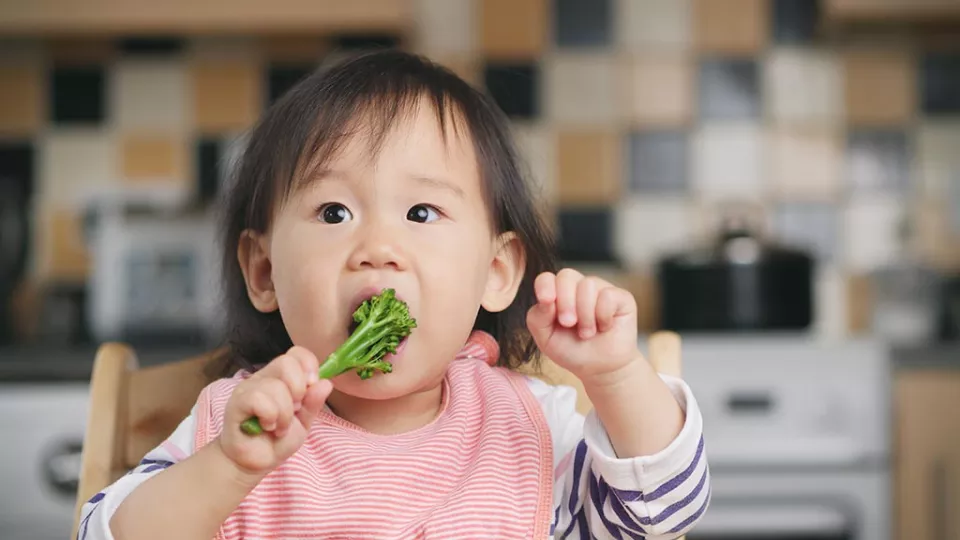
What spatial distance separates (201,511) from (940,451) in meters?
1.68

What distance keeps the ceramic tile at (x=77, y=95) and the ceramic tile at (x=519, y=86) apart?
916 millimetres

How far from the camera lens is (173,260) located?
2344 millimetres

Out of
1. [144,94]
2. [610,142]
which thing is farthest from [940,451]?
[144,94]

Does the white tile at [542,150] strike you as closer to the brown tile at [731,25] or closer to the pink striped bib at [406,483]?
the brown tile at [731,25]

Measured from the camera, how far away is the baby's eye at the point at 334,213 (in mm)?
848

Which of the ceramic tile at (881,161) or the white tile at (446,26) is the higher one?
the white tile at (446,26)

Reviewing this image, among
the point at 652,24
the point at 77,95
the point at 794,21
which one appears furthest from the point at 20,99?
the point at 794,21

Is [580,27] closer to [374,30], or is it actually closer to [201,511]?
[374,30]

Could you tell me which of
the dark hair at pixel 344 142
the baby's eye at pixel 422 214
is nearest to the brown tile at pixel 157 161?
the dark hair at pixel 344 142

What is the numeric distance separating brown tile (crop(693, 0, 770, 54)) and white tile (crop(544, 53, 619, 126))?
22 cm

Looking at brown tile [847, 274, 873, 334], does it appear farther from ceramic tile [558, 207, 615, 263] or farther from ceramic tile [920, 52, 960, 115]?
ceramic tile [558, 207, 615, 263]

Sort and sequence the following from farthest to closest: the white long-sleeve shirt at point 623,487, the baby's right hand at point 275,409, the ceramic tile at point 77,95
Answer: the ceramic tile at point 77,95
the white long-sleeve shirt at point 623,487
the baby's right hand at point 275,409

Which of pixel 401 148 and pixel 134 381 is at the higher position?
pixel 401 148

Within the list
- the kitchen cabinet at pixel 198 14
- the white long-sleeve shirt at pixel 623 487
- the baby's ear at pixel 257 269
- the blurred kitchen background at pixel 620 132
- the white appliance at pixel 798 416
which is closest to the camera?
the white long-sleeve shirt at pixel 623 487
